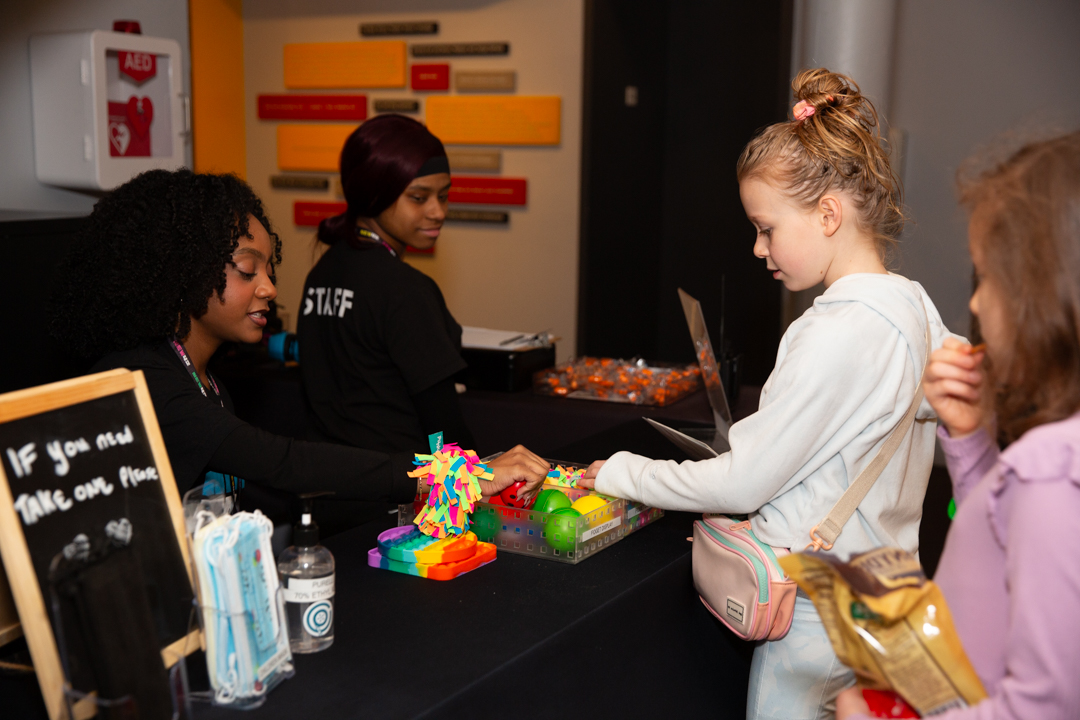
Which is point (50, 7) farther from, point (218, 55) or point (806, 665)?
point (806, 665)

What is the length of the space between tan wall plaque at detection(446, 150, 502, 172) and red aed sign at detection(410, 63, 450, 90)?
39 cm

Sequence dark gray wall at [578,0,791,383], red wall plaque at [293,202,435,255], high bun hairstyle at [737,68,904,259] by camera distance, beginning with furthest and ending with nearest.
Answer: red wall plaque at [293,202,435,255], dark gray wall at [578,0,791,383], high bun hairstyle at [737,68,904,259]

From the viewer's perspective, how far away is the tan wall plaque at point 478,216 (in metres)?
5.27

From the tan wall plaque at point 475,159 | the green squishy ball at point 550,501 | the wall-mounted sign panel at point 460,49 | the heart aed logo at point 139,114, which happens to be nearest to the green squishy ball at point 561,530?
the green squishy ball at point 550,501

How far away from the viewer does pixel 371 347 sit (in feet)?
8.01

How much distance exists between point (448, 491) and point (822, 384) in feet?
2.10

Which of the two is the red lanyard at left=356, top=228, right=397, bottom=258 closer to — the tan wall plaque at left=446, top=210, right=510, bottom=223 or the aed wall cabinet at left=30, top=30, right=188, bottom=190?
the aed wall cabinet at left=30, top=30, right=188, bottom=190

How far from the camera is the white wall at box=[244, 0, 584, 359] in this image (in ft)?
16.5

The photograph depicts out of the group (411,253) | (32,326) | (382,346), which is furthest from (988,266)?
(411,253)

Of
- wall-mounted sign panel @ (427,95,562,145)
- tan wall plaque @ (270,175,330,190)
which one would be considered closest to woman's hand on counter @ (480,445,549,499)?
wall-mounted sign panel @ (427,95,562,145)

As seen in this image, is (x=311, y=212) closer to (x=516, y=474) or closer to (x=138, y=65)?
(x=138, y=65)

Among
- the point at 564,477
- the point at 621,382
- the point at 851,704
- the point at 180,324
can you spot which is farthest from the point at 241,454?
the point at 621,382

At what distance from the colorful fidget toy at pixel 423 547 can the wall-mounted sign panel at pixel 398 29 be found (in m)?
4.26

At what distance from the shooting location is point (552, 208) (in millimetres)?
5160
